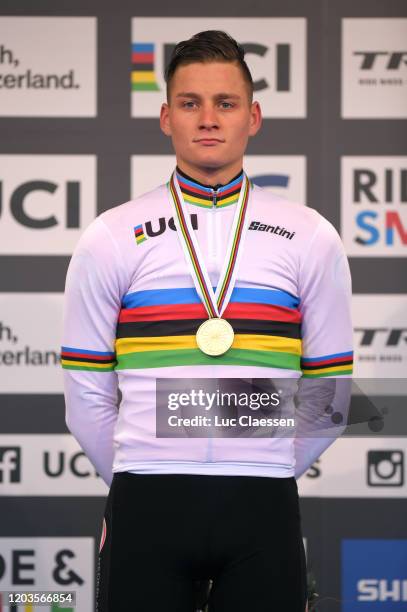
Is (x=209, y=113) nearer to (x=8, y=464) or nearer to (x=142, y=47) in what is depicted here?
(x=142, y=47)

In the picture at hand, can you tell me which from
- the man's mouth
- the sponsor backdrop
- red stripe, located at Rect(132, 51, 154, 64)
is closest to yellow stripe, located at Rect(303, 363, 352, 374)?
the man's mouth

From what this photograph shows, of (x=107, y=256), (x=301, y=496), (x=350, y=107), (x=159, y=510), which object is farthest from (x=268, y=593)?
(x=350, y=107)

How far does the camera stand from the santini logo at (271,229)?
1.88 metres

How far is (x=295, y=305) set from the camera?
187 centimetres

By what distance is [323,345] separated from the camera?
191cm

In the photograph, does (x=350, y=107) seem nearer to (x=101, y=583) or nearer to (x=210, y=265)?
(x=210, y=265)

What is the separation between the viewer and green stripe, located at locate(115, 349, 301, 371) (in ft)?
5.75

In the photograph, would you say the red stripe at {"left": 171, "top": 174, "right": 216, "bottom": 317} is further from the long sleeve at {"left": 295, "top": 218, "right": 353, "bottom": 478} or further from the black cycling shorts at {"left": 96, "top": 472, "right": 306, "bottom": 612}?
the black cycling shorts at {"left": 96, "top": 472, "right": 306, "bottom": 612}

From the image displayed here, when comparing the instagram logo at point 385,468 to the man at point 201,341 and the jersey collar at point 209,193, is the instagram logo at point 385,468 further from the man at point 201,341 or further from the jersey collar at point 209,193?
the jersey collar at point 209,193

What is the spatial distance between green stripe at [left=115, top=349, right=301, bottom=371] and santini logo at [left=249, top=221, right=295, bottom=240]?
0.75 feet

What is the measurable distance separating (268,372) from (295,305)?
0.16 meters

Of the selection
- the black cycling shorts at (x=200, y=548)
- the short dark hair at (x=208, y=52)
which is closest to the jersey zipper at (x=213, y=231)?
the short dark hair at (x=208, y=52)

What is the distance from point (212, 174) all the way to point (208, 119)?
12 cm

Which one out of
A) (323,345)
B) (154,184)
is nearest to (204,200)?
(323,345)
